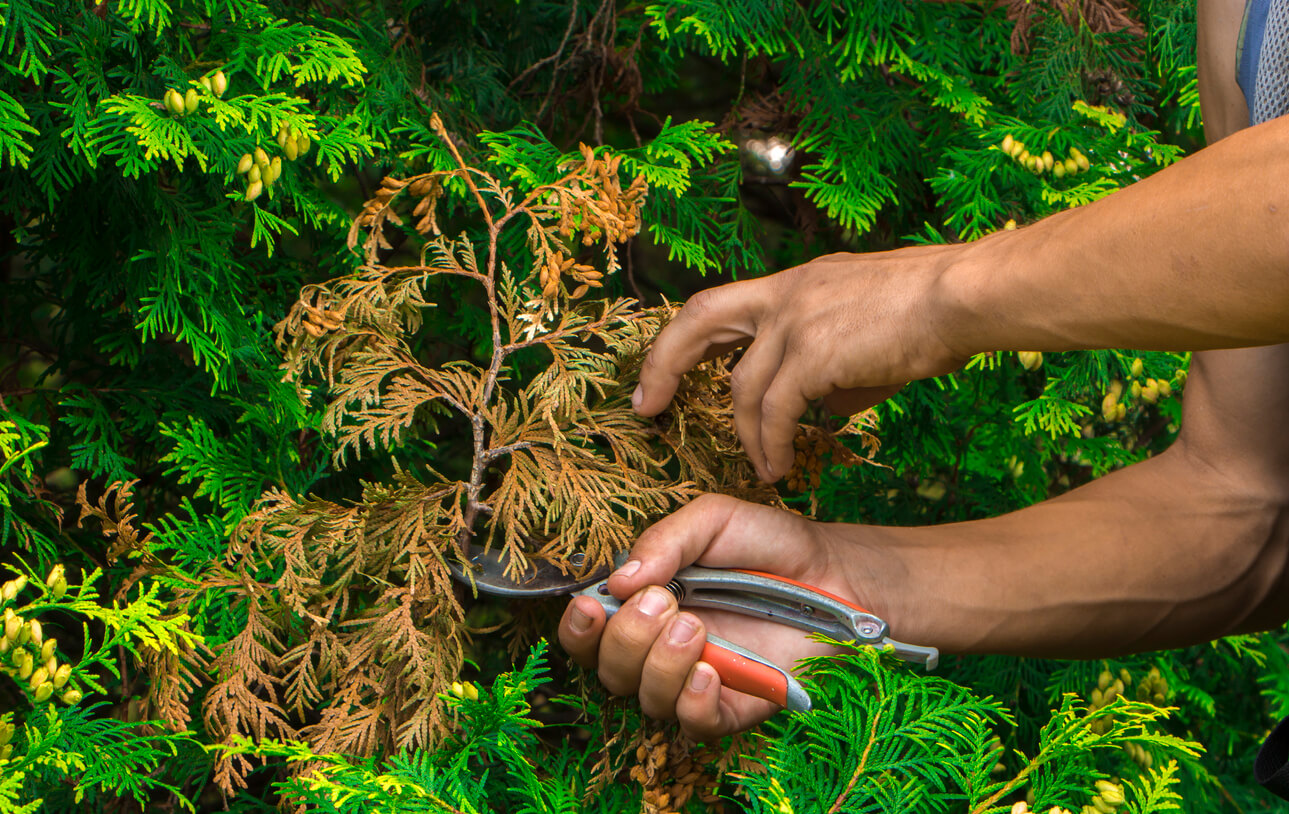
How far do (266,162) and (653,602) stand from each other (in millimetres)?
844

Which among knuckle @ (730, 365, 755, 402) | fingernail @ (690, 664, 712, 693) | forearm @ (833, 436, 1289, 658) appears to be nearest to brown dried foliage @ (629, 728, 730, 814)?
fingernail @ (690, 664, 712, 693)

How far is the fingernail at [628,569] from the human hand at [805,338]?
0.75 feet

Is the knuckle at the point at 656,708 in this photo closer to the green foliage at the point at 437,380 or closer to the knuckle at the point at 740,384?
the green foliage at the point at 437,380

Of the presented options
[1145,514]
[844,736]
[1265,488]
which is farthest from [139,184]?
[1265,488]

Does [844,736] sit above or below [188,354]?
below

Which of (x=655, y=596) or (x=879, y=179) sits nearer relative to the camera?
(x=655, y=596)

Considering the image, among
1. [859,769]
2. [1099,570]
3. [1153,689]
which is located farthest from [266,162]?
[1153,689]

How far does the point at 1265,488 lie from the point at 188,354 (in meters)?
2.01

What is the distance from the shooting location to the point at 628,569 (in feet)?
4.29

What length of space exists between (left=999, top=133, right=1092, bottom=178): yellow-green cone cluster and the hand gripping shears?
3.24 ft

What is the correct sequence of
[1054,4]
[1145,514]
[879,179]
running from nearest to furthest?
[1145,514], [879,179], [1054,4]

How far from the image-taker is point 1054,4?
2.01 m

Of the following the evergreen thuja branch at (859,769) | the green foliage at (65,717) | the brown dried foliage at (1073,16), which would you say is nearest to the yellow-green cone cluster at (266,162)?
the green foliage at (65,717)

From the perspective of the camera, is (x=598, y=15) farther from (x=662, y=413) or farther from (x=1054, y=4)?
(x=1054, y=4)
